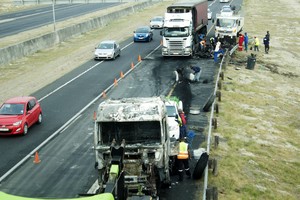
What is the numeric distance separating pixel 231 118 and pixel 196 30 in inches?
728

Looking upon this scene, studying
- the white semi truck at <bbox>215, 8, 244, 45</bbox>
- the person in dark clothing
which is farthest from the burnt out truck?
the person in dark clothing

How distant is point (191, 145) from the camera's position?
21688mm

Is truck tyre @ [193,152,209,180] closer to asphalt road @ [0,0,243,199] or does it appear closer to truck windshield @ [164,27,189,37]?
asphalt road @ [0,0,243,199]

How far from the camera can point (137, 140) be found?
15.9 meters

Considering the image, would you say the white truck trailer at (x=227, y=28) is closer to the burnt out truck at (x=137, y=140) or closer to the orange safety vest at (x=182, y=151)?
the orange safety vest at (x=182, y=151)

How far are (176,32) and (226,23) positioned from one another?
993 centimetres

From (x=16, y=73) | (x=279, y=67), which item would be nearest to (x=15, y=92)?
(x=16, y=73)

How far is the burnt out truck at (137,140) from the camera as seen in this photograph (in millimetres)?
14922

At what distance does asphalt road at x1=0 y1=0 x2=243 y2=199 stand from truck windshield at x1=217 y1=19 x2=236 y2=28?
7.88 metres

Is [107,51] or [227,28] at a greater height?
[227,28]

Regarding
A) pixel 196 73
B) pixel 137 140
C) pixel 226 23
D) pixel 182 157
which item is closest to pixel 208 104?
pixel 196 73

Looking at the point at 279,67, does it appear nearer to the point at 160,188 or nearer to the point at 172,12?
the point at 172,12

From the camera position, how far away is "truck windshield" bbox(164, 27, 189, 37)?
4059cm

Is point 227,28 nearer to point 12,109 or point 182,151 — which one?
point 12,109
